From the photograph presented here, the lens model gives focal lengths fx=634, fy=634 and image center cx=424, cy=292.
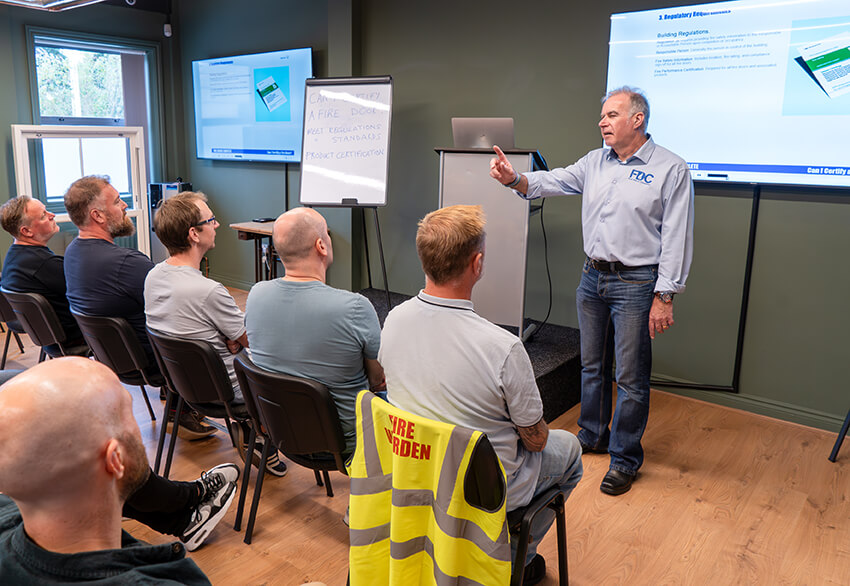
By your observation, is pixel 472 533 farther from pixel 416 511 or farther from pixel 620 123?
pixel 620 123

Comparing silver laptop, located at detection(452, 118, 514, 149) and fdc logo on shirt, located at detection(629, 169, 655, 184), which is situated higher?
silver laptop, located at detection(452, 118, 514, 149)

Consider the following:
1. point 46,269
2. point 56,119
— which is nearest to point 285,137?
point 56,119

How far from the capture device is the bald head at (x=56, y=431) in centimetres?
85

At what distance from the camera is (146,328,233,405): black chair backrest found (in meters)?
2.29

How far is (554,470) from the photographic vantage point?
1.80 metres

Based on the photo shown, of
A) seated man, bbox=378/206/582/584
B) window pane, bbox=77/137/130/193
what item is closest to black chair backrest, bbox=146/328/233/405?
seated man, bbox=378/206/582/584

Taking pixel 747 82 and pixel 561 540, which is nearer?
pixel 561 540

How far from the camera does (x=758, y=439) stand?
3.20 meters

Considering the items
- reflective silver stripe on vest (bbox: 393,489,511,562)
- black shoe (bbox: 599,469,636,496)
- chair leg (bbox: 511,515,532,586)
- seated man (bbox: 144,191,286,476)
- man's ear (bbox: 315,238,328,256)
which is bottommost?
black shoe (bbox: 599,469,636,496)

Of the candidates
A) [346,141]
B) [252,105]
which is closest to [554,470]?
[346,141]

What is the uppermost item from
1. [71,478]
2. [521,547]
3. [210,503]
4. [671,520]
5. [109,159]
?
[109,159]

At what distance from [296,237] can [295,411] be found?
56 centimetres

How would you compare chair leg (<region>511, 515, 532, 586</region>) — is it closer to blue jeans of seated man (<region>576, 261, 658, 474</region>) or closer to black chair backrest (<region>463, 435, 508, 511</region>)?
black chair backrest (<region>463, 435, 508, 511</region>)

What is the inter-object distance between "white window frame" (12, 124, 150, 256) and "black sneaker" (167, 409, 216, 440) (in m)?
2.76
